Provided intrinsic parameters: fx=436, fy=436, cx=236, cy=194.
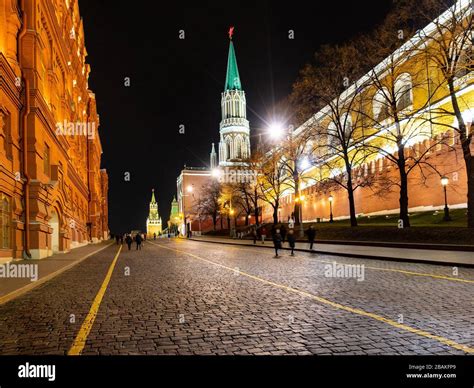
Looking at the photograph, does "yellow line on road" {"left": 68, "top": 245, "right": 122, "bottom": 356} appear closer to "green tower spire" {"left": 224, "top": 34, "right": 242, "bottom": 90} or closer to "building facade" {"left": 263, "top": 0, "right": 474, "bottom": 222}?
"building facade" {"left": 263, "top": 0, "right": 474, "bottom": 222}

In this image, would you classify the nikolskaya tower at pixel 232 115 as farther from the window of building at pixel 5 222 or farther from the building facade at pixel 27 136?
the window of building at pixel 5 222

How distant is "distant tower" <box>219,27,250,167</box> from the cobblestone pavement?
367ft

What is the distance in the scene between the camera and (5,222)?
64.3 ft

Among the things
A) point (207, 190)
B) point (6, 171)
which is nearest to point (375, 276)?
point (6, 171)

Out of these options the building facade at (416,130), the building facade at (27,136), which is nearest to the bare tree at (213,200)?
the building facade at (416,130)

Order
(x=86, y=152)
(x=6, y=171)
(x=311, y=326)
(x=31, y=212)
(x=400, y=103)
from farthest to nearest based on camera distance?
1. (x=86, y=152)
2. (x=400, y=103)
3. (x=31, y=212)
4. (x=6, y=171)
5. (x=311, y=326)

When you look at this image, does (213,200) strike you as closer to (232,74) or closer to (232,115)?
(232,115)

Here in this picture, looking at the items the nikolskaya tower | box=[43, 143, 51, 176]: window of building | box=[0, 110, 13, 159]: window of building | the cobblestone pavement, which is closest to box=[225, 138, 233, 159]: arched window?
the nikolskaya tower

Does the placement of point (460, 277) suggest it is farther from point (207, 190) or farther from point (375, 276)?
point (207, 190)

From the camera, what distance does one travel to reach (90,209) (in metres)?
63.1

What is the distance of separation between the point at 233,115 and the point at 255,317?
390 feet

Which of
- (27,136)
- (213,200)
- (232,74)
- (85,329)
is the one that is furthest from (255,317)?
(232,74)

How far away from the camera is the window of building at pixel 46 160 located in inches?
1028
